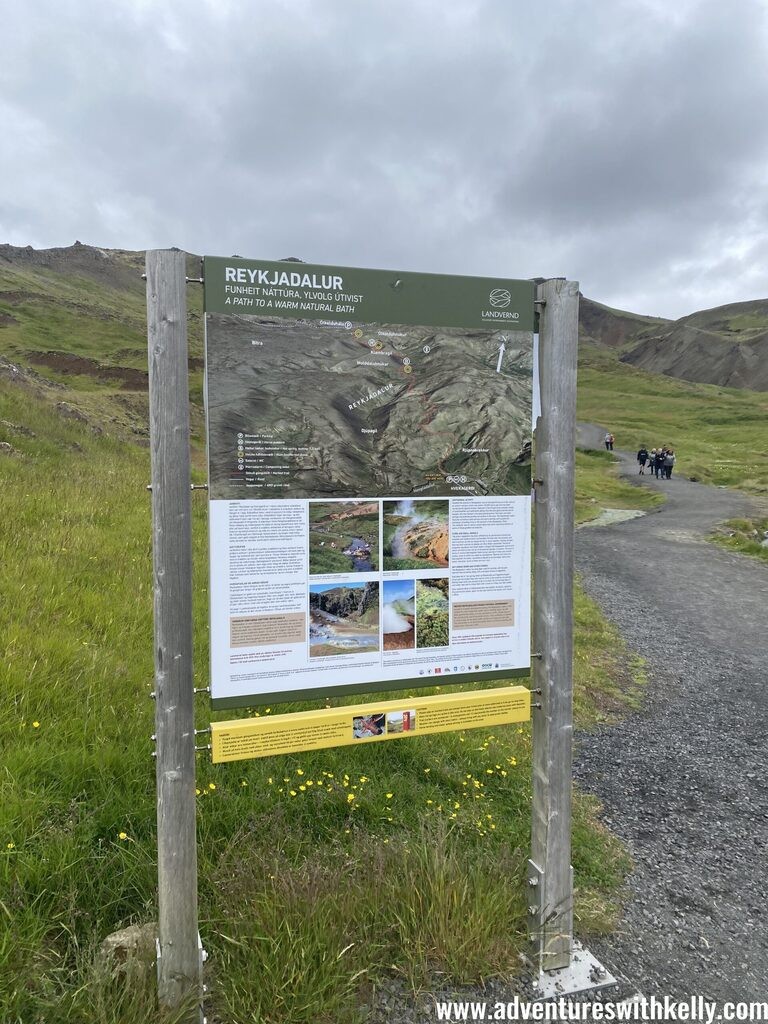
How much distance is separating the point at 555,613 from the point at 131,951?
2.76 meters

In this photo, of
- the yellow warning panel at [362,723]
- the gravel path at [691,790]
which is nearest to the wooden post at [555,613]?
the yellow warning panel at [362,723]

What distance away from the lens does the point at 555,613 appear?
372 centimetres

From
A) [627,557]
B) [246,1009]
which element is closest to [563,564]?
[246,1009]

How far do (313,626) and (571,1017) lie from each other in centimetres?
243

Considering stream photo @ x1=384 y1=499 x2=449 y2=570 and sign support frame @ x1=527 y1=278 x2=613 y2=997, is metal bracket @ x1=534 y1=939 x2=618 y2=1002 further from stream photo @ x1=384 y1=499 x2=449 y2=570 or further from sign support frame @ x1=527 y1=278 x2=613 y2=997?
stream photo @ x1=384 y1=499 x2=449 y2=570

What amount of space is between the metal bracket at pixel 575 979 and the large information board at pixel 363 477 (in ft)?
5.43

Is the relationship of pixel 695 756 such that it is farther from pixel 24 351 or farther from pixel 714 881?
pixel 24 351

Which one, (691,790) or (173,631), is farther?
(691,790)

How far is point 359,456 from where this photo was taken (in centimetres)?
335

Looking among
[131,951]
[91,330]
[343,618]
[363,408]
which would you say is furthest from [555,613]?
[91,330]

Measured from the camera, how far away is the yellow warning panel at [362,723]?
3.21 meters

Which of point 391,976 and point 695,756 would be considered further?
point 695,756

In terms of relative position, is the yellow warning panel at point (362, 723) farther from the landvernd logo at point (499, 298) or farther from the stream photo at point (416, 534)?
the landvernd logo at point (499, 298)

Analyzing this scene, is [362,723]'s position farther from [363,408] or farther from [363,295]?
[363,295]
